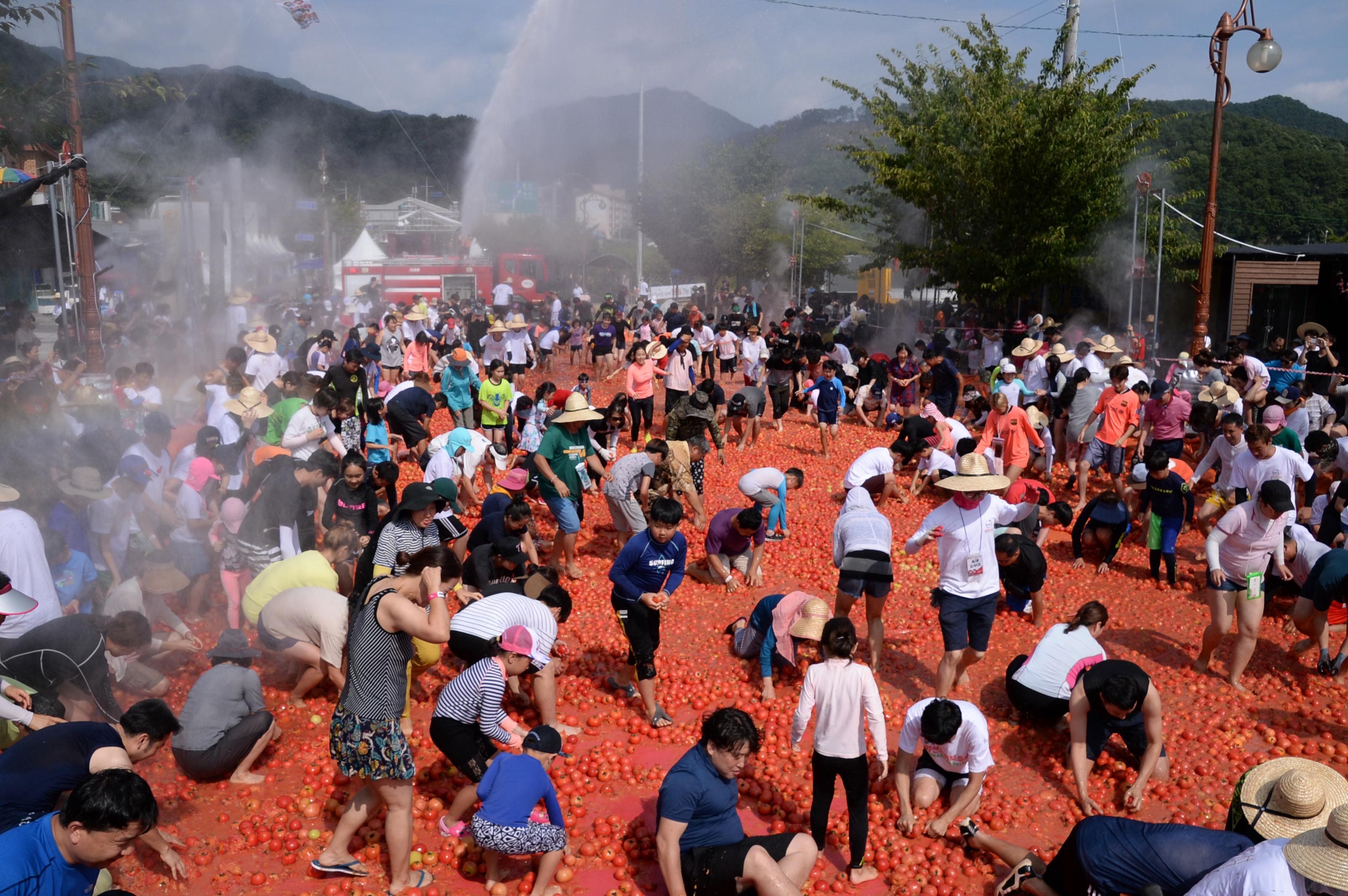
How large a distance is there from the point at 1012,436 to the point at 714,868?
25.8 feet

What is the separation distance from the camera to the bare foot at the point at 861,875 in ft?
17.6

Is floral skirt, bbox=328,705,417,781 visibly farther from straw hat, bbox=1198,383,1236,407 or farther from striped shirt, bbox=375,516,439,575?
straw hat, bbox=1198,383,1236,407

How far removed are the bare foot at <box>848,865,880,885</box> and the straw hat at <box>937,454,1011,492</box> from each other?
8.49ft

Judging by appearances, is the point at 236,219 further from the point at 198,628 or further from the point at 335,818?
the point at 335,818

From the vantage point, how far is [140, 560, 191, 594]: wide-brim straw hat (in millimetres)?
7504

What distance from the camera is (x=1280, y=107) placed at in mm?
106312

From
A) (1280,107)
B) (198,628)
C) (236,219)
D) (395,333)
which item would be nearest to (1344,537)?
(198,628)

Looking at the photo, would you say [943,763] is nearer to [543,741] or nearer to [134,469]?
[543,741]

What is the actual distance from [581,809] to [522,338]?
12.4 m

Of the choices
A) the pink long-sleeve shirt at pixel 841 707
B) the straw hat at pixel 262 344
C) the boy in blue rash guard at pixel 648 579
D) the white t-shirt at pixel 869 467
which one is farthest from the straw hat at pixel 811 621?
the straw hat at pixel 262 344

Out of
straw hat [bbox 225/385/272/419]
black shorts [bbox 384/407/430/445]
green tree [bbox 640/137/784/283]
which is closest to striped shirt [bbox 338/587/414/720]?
straw hat [bbox 225/385/272/419]

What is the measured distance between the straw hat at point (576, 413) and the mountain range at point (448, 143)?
5918mm

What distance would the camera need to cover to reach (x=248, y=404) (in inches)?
420

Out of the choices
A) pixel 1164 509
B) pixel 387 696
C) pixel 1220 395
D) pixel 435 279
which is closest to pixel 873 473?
pixel 1164 509
